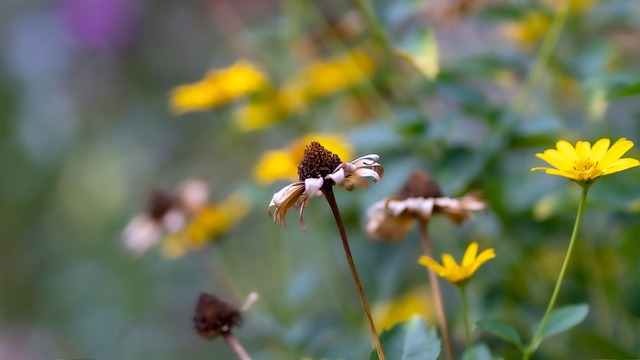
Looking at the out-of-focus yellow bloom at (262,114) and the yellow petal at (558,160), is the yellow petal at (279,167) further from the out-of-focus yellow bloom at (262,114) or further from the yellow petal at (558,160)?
the yellow petal at (558,160)

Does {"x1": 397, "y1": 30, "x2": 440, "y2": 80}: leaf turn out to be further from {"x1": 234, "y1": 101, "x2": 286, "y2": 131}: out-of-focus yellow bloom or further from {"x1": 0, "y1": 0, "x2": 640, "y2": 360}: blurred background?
{"x1": 234, "y1": 101, "x2": 286, "y2": 131}: out-of-focus yellow bloom

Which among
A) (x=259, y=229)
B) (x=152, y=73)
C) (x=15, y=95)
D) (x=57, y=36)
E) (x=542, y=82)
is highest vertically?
(x=57, y=36)

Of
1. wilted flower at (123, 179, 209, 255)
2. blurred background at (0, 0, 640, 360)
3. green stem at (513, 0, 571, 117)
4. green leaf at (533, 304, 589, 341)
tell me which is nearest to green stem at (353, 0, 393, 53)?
blurred background at (0, 0, 640, 360)

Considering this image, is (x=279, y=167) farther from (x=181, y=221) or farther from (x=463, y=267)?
(x=463, y=267)

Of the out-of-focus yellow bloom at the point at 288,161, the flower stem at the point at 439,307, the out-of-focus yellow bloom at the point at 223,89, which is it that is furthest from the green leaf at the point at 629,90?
the out-of-focus yellow bloom at the point at 223,89

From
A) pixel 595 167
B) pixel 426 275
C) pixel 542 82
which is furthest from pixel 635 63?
pixel 595 167

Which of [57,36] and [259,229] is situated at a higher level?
[57,36]

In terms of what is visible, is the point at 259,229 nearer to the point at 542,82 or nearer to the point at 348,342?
the point at 542,82
